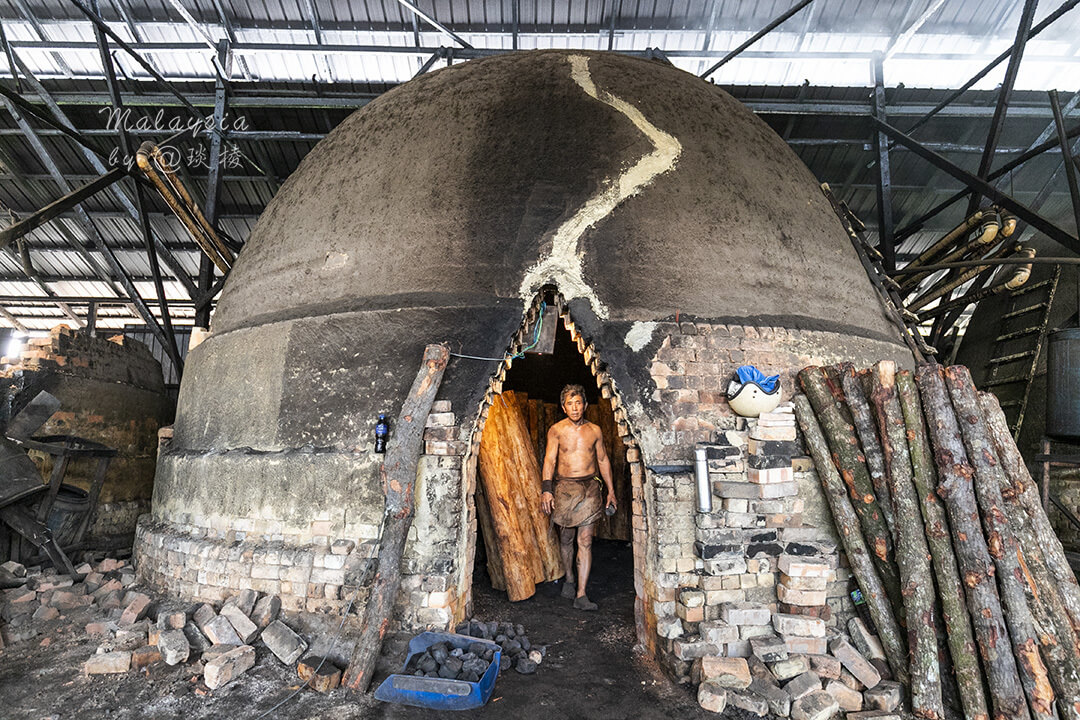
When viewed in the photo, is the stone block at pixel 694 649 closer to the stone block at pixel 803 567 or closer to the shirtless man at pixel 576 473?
the stone block at pixel 803 567

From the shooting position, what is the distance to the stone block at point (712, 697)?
3188mm

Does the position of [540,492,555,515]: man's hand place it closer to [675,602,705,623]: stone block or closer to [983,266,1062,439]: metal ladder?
[675,602,705,623]: stone block

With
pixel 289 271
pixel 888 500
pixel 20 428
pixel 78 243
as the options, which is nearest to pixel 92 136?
pixel 78 243

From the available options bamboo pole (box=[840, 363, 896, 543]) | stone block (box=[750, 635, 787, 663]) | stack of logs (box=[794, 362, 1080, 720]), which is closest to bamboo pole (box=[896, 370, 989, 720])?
stack of logs (box=[794, 362, 1080, 720])

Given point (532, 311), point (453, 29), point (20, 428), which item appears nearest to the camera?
point (532, 311)

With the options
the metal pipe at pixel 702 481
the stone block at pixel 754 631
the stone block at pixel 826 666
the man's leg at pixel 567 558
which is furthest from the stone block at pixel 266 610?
the stone block at pixel 826 666

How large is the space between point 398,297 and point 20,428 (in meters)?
4.76

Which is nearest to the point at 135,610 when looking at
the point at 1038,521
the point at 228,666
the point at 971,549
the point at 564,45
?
the point at 228,666

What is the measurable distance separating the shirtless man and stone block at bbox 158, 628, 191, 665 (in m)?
2.85

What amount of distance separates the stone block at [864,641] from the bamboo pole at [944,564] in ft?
1.25

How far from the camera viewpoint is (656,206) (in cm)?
432

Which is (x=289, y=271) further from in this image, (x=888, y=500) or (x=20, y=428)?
(x=888, y=500)

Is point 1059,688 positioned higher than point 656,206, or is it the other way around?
point 656,206

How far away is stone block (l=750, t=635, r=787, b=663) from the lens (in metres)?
3.48
